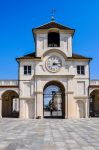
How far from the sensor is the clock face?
51.3 metres

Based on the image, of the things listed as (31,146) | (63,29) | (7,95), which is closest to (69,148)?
(31,146)

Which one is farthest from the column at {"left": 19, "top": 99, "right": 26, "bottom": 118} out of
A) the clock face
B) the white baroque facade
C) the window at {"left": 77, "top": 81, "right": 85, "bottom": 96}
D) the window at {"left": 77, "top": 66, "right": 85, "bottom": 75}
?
the window at {"left": 77, "top": 66, "right": 85, "bottom": 75}

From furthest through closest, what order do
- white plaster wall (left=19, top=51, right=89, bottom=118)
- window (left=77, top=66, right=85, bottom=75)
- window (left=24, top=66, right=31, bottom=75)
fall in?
1. window (left=77, top=66, right=85, bottom=75)
2. window (left=24, top=66, right=31, bottom=75)
3. white plaster wall (left=19, top=51, right=89, bottom=118)

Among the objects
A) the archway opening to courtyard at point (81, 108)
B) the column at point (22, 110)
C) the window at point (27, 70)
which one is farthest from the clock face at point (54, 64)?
the column at point (22, 110)

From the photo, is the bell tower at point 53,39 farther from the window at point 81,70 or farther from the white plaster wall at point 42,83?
the window at point 81,70

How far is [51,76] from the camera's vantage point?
51.1 m

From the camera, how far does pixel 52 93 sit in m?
54.8

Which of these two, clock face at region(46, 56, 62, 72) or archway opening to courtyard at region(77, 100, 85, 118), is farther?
clock face at region(46, 56, 62, 72)

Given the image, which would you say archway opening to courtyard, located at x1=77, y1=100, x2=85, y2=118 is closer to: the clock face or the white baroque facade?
the white baroque facade

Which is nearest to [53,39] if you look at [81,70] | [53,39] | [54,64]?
[53,39]

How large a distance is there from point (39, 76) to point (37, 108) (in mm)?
4766

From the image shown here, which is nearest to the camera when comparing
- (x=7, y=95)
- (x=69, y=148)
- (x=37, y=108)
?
(x=69, y=148)

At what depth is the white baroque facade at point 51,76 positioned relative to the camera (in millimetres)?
50562

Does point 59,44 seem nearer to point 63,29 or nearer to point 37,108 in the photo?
point 63,29
